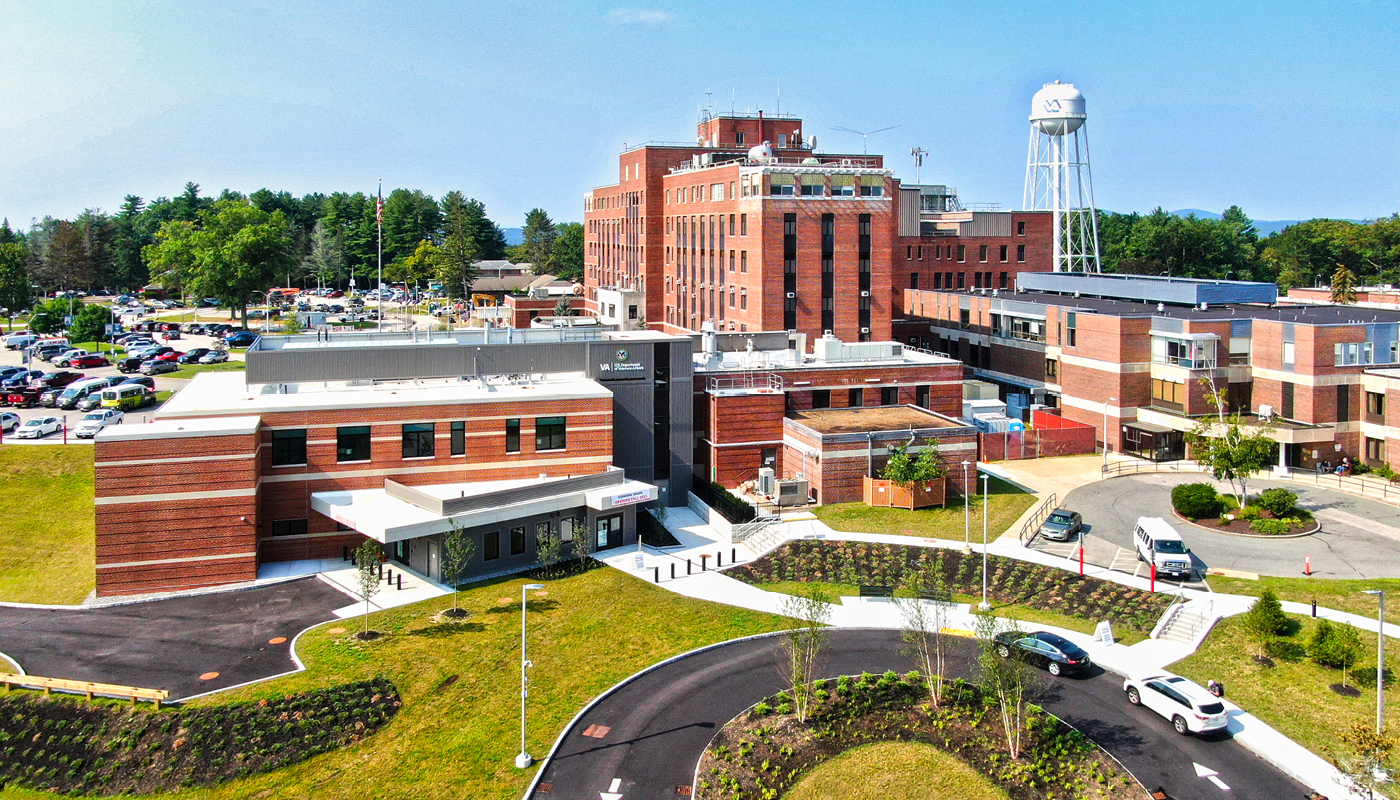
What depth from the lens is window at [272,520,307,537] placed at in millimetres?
51562

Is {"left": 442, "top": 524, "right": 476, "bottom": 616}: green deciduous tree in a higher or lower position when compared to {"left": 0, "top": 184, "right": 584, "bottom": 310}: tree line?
lower

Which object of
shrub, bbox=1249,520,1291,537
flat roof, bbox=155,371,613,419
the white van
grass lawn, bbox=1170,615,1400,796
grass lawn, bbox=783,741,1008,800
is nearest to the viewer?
grass lawn, bbox=783,741,1008,800

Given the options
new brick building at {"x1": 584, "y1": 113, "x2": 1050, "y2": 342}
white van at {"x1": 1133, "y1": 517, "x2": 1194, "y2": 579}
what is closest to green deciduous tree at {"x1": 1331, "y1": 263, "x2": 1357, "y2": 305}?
new brick building at {"x1": 584, "y1": 113, "x2": 1050, "y2": 342}

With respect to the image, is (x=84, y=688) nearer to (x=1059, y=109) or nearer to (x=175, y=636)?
(x=175, y=636)

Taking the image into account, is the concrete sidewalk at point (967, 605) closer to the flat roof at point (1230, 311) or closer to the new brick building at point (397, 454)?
the new brick building at point (397, 454)

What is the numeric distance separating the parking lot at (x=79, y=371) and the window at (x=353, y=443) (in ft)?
81.7

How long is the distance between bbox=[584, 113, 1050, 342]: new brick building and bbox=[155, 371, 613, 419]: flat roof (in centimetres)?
2427

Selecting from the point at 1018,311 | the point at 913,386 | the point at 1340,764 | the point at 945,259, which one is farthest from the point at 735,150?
the point at 1340,764

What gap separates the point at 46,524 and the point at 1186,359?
6860 centimetres

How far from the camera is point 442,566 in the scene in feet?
158

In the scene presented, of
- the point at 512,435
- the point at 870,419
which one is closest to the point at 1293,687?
the point at 870,419

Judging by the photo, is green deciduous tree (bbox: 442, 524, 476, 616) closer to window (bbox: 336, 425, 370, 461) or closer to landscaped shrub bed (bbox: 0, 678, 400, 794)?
window (bbox: 336, 425, 370, 461)

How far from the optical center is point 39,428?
69250 millimetres

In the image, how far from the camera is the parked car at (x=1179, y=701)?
1344 inches
